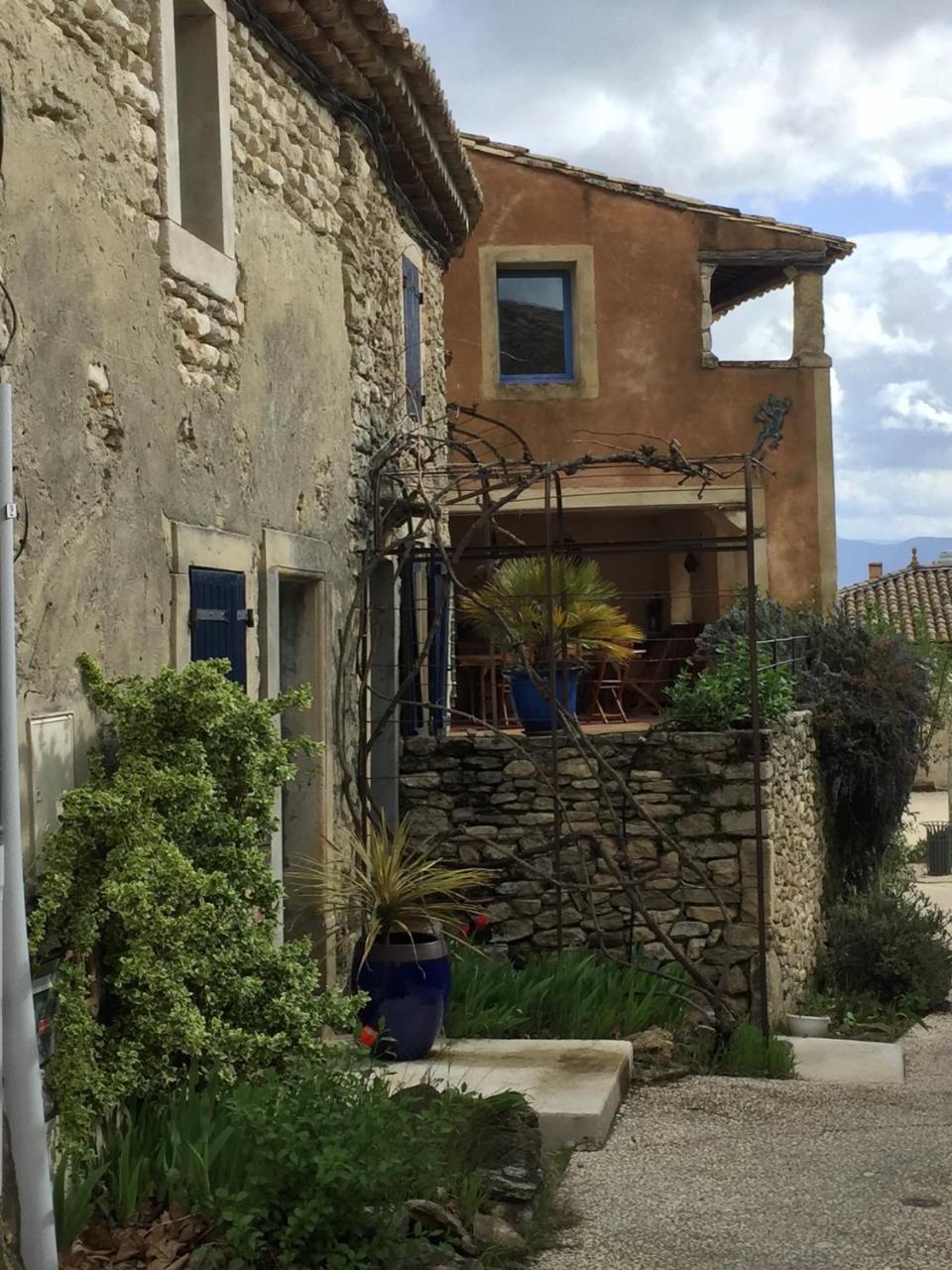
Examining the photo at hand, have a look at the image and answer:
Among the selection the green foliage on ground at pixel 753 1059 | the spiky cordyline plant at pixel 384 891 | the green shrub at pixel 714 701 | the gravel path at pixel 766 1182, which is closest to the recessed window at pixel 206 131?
the spiky cordyline plant at pixel 384 891

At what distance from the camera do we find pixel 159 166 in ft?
20.8

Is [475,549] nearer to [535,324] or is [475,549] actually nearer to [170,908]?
[170,908]

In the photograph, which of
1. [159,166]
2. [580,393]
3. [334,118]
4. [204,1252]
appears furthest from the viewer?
[580,393]

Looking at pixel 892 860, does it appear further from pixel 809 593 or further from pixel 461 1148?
pixel 461 1148

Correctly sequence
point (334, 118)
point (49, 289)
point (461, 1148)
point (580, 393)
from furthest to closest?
point (580, 393)
point (334, 118)
point (461, 1148)
point (49, 289)

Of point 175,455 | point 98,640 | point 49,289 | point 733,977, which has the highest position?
point 49,289

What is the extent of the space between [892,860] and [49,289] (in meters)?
11.2

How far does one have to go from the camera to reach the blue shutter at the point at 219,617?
6.52m

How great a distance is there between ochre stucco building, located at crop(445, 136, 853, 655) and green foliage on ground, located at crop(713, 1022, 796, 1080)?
24.1 ft

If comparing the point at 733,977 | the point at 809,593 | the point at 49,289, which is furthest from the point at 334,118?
the point at 809,593

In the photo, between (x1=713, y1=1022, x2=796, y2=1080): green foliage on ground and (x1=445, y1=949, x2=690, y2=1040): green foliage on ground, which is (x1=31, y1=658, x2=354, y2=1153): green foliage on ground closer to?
(x1=445, y1=949, x2=690, y2=1040): green foliage on ground

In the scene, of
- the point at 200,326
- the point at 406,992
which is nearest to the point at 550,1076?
the point at 406,992

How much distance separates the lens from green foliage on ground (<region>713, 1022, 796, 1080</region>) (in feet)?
28.8

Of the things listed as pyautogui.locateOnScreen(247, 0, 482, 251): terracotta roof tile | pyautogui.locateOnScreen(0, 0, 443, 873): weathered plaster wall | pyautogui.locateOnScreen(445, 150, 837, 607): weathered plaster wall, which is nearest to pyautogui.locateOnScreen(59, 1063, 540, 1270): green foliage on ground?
pyautogui.locateOnScreen(0, 0, 443, 873): weathered plaster wall
